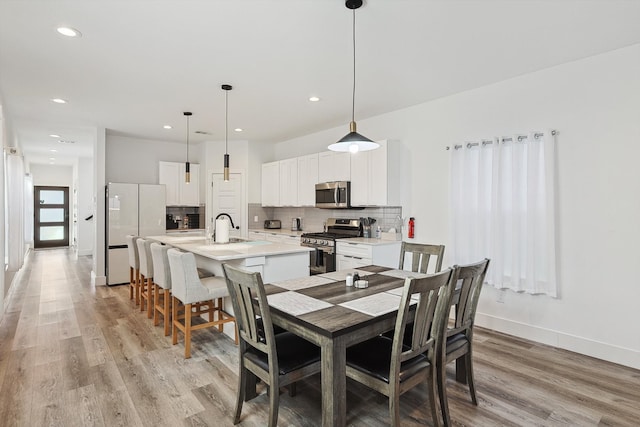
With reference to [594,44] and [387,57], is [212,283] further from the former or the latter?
[594,44]

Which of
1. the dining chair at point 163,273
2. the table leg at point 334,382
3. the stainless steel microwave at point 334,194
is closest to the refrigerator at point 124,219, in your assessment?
the dining chair at point 163,273

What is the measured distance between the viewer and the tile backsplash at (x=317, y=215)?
4.91 metres

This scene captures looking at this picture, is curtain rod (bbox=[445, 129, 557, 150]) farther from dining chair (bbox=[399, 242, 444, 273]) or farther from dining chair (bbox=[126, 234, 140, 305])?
dining chair (bbox=[126, 234, 140, 305])

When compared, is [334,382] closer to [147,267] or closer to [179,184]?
[147,267]

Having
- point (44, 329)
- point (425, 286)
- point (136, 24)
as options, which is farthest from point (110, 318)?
point (425, 286)

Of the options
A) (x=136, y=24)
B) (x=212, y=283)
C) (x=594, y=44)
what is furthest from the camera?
(x=212, y=283)

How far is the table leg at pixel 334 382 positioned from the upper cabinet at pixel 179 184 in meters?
5.89

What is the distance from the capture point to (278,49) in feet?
9.72

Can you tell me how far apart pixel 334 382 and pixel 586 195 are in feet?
9.73

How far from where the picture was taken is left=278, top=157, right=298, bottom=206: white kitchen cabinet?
6.18 meters

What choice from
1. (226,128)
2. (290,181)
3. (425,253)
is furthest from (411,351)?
(226,128)

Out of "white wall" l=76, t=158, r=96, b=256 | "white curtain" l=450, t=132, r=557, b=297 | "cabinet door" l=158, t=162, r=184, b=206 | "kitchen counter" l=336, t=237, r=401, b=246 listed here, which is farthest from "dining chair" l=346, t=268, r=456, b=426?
"white wall" l=76, t=158, r=96, b=256

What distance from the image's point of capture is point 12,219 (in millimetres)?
5391

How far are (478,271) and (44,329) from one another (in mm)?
4417
